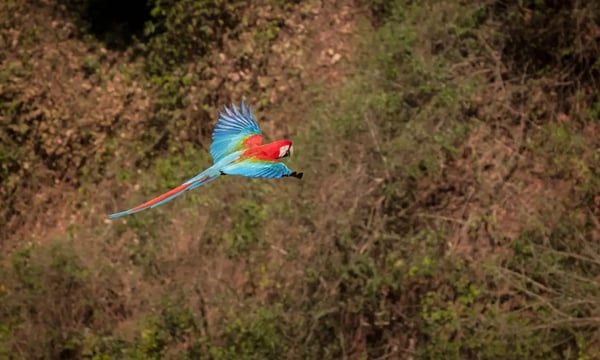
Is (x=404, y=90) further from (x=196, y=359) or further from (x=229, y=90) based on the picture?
(x=196, y=359)

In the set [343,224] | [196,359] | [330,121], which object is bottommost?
[196,359]

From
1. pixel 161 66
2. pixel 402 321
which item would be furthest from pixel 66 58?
pixel 402 321

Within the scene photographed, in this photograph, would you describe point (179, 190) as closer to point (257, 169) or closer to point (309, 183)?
point (257, 169)

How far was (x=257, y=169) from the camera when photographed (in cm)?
465

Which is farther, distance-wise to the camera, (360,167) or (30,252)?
(30,252)

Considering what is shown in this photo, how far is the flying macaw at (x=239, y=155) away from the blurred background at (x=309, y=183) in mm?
3544

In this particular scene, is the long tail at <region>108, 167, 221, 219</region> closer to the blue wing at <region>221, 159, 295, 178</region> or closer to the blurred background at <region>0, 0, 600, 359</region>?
the blue wing at <region>221, 159, 295, 178</region>

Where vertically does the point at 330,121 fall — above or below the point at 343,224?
above

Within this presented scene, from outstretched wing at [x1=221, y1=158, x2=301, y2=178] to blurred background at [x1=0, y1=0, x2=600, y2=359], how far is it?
404 cm

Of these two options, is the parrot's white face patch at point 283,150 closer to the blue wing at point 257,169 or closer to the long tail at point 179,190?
the blue wing at point 257,169

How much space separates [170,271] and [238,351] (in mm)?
1324

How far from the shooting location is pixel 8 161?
1097 centimetres

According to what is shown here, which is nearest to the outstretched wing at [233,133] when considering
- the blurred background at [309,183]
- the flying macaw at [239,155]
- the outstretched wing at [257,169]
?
the flying macaw at [239,155]

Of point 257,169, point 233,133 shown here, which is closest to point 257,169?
point 257,169
